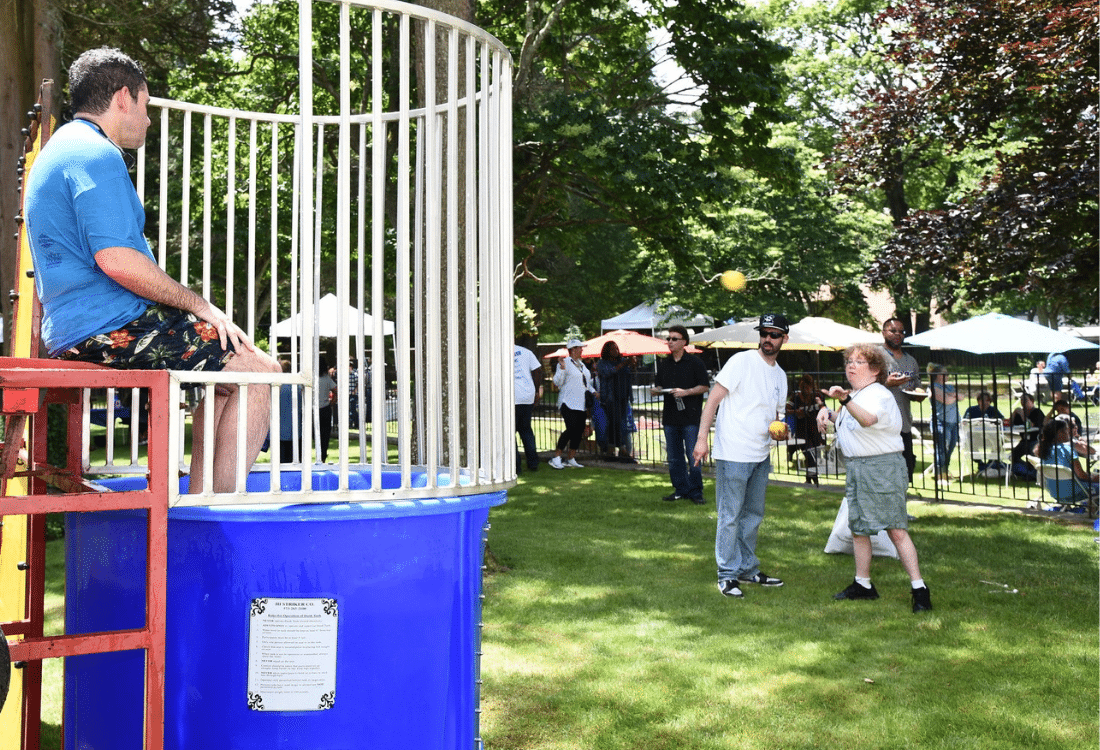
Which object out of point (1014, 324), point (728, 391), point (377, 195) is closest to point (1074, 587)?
point (728, 391)

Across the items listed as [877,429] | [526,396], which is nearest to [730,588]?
[877,429]

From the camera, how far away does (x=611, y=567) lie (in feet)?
25.7

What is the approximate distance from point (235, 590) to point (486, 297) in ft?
4.06

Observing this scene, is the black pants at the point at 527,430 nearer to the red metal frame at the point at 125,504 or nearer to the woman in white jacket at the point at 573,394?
the woman in white jacket at the point at 573,394

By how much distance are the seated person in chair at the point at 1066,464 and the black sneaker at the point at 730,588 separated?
16.5 ft

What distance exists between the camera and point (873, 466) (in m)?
6.59

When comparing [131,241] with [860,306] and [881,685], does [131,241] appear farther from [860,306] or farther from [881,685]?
[860,306]

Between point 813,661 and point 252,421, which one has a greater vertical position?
point 252,421

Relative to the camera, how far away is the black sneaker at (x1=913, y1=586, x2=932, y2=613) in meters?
6.40

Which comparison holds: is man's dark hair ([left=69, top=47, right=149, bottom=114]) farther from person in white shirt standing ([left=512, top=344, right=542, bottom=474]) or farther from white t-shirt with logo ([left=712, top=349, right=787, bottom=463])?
person in white shirt standing ([left=512, top=344, right=542, bottom=474])

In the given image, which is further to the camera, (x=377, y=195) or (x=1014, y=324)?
(x=1014, y=324)

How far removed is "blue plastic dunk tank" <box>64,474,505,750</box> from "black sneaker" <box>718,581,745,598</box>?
4140 mm

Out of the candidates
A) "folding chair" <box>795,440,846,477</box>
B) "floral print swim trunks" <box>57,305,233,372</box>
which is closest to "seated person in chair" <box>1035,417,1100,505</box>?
"folding chair" <box>795,440,846,477</box>

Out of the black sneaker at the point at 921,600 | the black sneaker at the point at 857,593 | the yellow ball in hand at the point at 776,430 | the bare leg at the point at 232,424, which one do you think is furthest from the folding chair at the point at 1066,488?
the bare leg at the point at 232,424
